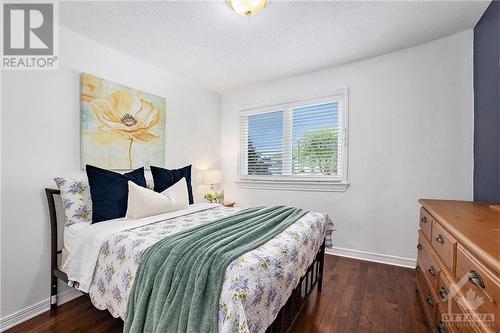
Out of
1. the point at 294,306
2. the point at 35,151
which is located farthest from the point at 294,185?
the point at 35,151

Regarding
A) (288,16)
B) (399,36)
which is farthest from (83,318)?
(399,36)

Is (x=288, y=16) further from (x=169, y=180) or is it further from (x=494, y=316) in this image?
(x=494, y=316)

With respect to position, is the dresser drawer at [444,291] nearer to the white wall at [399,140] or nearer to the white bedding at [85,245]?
the white wall at [399,140]

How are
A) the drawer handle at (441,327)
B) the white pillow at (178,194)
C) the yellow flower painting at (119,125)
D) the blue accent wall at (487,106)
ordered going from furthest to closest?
1. the white pillow at (178,194)
2. the yellow flower painting at (119,125)
3. the blue accent wall at (487,106)
4. the drawer handle at (441,327)

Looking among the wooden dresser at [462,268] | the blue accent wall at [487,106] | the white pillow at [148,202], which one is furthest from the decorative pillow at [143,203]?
the blue accent wall at [487,106]

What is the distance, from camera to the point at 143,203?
207 centimetres

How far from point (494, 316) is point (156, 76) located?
3423 millimetres

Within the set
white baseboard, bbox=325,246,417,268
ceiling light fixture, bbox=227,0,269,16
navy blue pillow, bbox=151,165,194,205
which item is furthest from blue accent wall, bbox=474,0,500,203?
navy blue pillow, bbox=151,165,194,205

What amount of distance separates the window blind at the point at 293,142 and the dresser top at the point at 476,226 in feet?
4.82

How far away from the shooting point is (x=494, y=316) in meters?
0.79

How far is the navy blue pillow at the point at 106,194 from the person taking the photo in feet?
6.36

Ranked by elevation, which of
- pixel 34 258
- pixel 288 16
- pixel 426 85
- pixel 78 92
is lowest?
pixel 34 258

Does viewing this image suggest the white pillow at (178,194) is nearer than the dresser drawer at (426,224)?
No

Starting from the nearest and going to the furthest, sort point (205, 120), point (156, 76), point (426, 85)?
1. point (426, 85)
2. point (156, 76)
3. point (205, 120)
